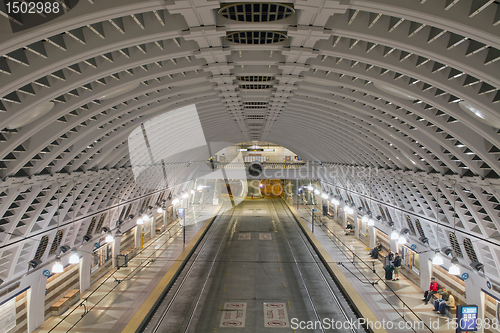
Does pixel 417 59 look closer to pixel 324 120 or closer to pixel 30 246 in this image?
pixel 324 120

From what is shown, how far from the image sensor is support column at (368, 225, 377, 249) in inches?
930

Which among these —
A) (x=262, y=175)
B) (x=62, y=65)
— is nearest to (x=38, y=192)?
(x=62, y=65)

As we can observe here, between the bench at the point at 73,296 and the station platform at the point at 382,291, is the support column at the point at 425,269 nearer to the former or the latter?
the station platform at the point at 382,291

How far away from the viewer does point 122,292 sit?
651 inches

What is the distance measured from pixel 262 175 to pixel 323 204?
931 cm

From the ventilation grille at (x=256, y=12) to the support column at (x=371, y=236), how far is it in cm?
2109

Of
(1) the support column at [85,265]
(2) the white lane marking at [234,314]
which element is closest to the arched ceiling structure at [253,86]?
(1) the support column at [85,265]

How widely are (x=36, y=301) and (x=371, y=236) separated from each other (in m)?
22.0

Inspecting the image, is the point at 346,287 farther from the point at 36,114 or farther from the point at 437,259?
the point at 36,114

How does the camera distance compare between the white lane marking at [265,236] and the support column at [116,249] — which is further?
the white lane marking at [265,236]

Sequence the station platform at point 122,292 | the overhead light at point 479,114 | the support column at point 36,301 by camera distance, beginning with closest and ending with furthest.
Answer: the overhead light at point 479,114
the support column at point 36,301
the station platform at point 122,292

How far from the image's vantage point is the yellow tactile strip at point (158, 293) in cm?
1295

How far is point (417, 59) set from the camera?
714 centimetres

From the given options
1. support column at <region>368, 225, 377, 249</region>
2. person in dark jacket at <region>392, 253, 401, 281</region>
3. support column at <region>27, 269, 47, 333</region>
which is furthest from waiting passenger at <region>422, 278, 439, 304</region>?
support column at <region>27, 269, 47, 333</region>
